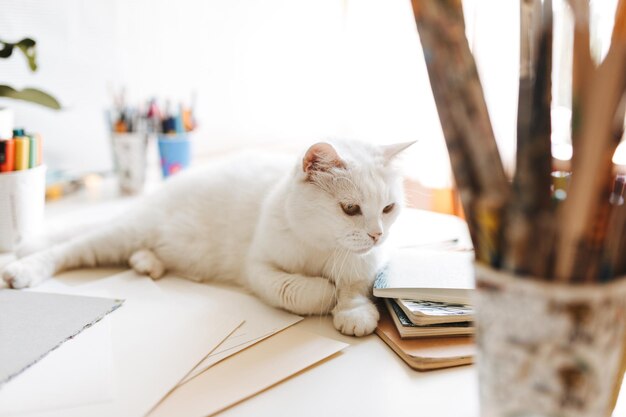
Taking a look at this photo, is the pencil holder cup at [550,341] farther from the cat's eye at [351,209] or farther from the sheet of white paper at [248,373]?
the cat's eye at [351,209]

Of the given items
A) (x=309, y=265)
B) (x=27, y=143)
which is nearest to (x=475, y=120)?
(x=309, y=265)

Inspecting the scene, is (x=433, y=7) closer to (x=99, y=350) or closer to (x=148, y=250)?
(x=99, y=350)

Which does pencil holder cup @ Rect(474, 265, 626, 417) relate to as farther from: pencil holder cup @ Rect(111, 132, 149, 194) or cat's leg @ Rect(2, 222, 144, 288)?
pencil holder cup @ Rect(111, 132, 149, 194)

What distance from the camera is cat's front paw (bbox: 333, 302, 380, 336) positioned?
82cm

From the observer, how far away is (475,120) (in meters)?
0.44

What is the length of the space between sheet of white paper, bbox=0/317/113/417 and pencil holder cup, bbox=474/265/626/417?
19.4 inches

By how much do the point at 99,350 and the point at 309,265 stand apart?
0.40 metres

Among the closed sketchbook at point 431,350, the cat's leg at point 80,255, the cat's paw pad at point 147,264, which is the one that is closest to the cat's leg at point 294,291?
the closed sketchbook at point 431,350

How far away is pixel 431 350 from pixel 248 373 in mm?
276

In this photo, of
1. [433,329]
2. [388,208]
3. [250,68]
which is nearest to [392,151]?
[388,208]

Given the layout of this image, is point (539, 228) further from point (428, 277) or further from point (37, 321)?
point (37, 321)

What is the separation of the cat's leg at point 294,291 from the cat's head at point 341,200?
0.25ft

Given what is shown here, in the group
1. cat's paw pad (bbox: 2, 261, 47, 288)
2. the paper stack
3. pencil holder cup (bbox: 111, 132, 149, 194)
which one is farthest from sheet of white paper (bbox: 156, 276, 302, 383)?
pencil holder cup (bbox: 111, 132, 149, 194)

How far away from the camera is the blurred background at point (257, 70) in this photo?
1.58m
